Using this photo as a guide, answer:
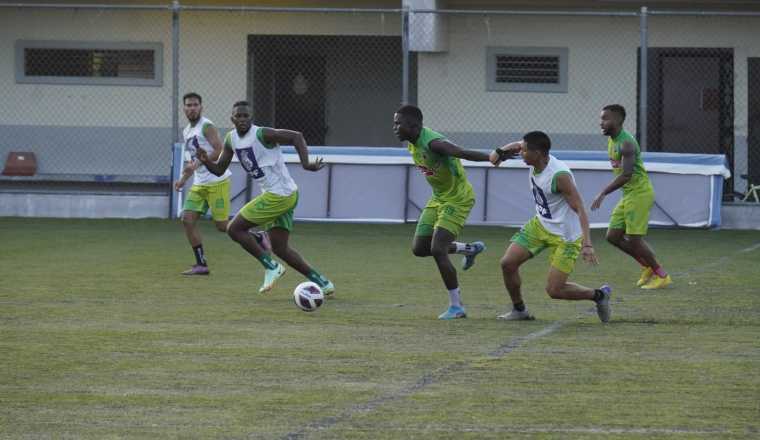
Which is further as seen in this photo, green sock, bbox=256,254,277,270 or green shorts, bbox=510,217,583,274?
green sock, bbox=256,254,277,270

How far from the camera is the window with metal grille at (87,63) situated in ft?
81.2

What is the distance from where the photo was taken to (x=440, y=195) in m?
11.4

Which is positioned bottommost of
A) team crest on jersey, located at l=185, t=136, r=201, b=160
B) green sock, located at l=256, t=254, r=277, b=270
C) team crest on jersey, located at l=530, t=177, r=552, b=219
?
green sock, located at l=256, t=254, r=277, b=270

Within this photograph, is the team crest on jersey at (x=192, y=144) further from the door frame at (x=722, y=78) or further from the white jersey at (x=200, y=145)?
the door frame at (x=722, y=78)

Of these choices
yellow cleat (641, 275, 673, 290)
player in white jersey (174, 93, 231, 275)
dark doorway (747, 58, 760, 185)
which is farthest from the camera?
dark doorway (747, 58, 760, 185)

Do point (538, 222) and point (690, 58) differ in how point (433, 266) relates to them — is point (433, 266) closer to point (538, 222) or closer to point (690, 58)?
point (538, 222)

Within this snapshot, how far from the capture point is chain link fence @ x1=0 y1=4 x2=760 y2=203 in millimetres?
23688

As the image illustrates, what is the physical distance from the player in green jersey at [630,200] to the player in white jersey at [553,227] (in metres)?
2.74

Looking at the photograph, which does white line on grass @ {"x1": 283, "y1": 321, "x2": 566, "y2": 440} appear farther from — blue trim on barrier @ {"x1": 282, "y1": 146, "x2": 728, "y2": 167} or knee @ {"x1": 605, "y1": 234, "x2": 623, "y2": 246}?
blue trim on barrier @ {"x1": 282, "y1": 146, "x2": 728, "y2": 167}

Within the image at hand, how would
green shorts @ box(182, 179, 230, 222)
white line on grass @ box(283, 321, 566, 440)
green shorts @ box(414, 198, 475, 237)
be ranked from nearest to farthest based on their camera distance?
white line on grass @ box(283, 321, 566, 440) → green shorts @ box(414, 198, 475, 237) → green shorts @ box(182, 179, 230, 222)

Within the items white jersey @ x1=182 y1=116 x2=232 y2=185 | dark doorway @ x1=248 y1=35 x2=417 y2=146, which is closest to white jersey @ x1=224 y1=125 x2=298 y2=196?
white jersey @ x1=182 y1=116 x2=232 y2=185

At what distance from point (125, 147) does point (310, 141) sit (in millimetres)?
3798

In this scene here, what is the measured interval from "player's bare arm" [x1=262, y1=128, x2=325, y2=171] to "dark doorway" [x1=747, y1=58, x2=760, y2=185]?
12.6 m

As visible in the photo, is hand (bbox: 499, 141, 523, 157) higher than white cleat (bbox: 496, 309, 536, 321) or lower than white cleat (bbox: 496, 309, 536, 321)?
higher
